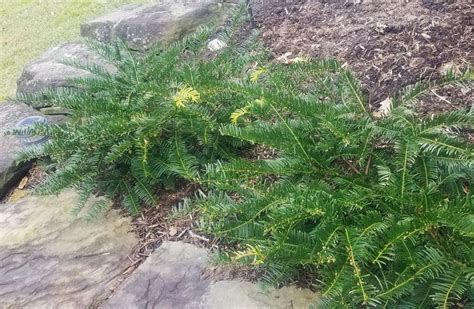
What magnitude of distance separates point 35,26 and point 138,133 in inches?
175

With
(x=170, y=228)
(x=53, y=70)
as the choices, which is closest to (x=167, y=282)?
(x=170, y=228)

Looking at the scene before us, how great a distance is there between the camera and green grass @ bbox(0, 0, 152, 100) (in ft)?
19.1

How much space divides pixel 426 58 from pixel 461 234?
169 centimetres

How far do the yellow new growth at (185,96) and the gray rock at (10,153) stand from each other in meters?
1.31

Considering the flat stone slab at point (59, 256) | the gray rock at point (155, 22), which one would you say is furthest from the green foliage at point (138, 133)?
the gray rock at point (155, 22)

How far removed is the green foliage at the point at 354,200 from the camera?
74.5 inches

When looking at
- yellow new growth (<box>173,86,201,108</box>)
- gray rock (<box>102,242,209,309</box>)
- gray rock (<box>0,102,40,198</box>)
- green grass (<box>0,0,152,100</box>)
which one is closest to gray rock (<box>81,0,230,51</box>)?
green grass (<box>0,0,152,100</box>)

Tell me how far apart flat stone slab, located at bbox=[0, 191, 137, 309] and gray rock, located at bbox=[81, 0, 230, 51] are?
6.63ft

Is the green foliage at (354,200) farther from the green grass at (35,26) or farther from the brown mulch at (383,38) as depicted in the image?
the green grass at (35,26)

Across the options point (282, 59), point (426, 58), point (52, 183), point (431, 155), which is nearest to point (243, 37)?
point (282, 59)

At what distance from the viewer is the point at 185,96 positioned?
2666mm

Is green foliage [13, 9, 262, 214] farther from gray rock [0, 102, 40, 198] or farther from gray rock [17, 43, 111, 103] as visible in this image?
gray rock [17, 43, 111, 103]

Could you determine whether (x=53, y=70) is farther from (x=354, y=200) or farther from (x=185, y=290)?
(x=354, y=200)

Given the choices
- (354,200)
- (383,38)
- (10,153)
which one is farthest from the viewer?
(10,153)
